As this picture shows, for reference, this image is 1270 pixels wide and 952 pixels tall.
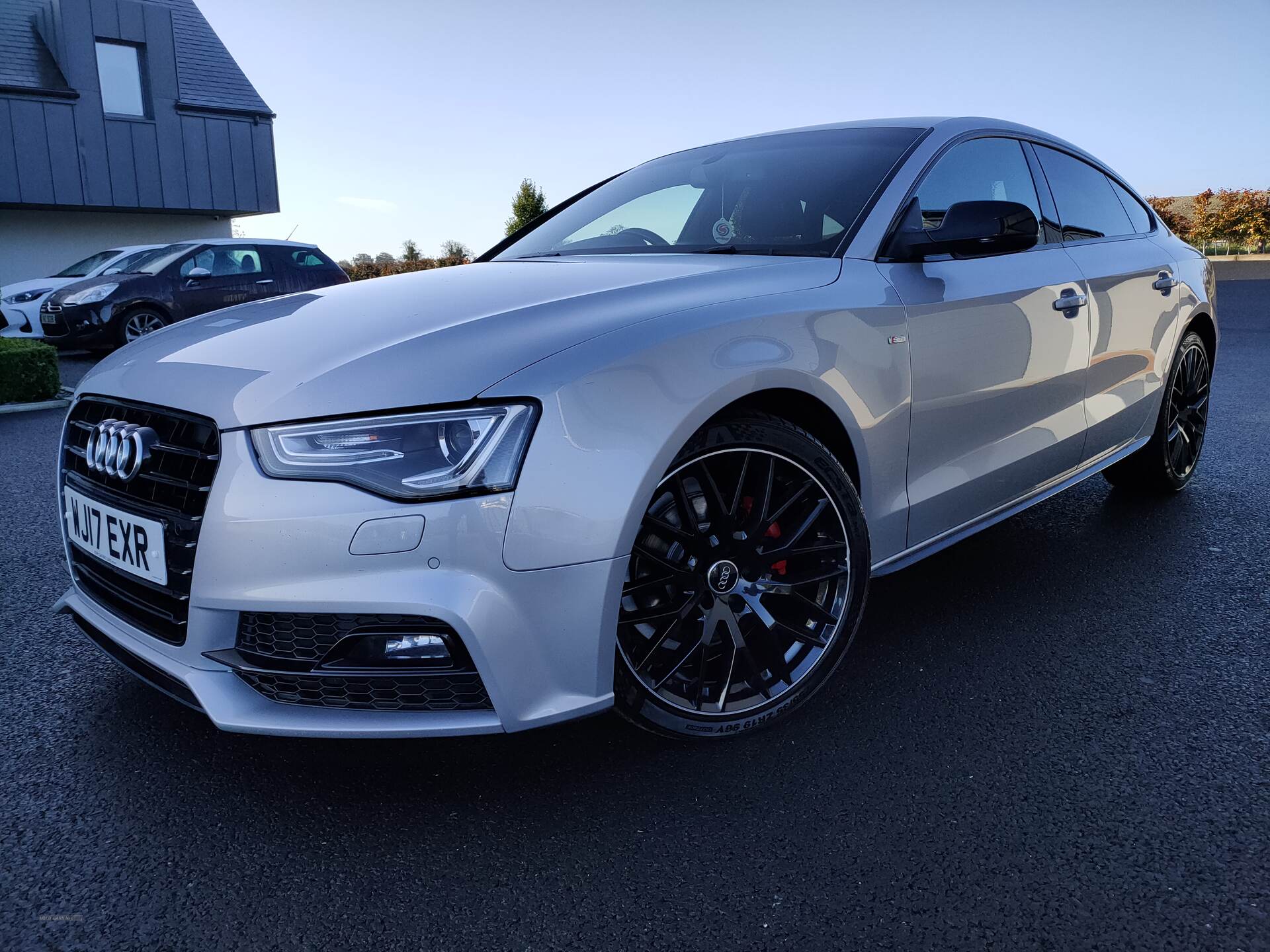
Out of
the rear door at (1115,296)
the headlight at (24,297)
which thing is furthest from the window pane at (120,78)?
the rear door at (1115,296)

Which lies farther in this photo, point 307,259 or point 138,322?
point 307,259

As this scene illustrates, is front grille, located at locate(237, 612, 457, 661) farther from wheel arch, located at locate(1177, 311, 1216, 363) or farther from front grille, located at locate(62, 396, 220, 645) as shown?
wheel arch, located at locate(1177, 311, 1216, 363)

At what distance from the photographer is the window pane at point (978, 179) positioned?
2.82 m

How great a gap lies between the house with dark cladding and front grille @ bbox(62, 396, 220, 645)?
20554 mm

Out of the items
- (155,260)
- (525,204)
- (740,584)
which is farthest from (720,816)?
(525,204)

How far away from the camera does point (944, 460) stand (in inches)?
105

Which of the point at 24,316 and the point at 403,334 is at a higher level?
the point at 403,334

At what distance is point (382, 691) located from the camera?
1805 millimetres

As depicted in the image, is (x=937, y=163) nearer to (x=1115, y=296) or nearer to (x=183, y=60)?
(x=1115, y=296)

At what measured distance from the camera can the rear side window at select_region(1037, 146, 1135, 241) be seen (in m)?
3.45

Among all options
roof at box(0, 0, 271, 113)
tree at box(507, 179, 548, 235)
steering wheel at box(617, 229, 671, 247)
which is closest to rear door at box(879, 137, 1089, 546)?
steering wheel at box(617, 229, 671, 247)

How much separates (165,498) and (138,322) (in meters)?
11.3

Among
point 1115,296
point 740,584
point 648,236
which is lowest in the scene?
point 740,584

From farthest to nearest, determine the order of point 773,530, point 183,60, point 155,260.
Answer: point 183,60
point 155,260
point 773,530
